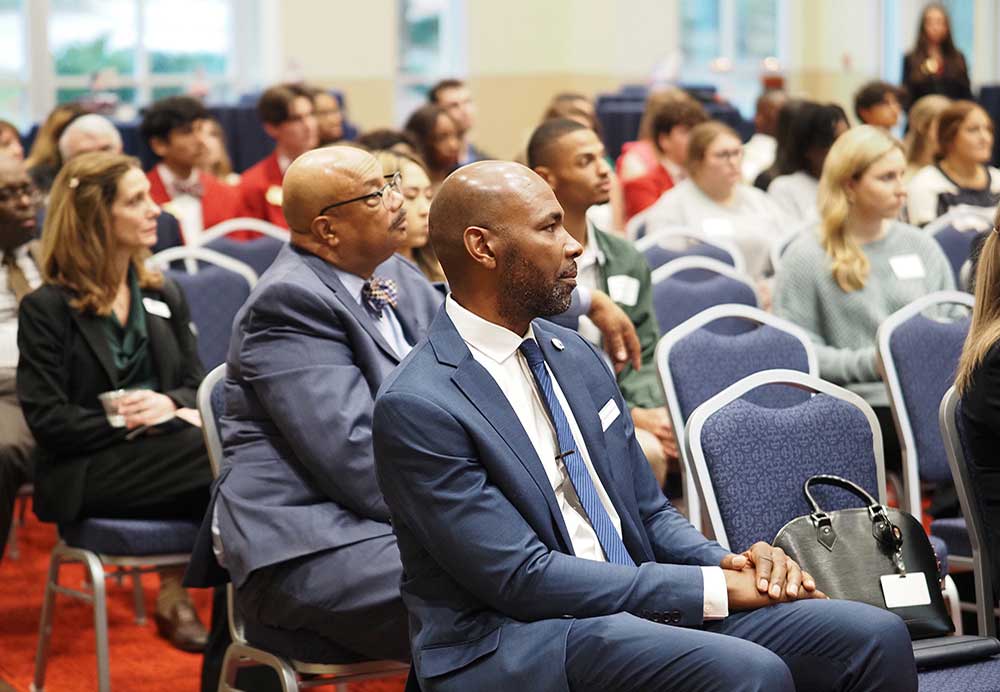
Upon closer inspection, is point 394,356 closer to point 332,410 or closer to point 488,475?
point 332,410

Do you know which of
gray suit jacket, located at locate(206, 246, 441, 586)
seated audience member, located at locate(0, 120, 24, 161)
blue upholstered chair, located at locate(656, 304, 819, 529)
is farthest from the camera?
seated audience member, located at locate(0, 120, 24, 161)

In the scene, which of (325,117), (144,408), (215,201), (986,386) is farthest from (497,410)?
(325,117)

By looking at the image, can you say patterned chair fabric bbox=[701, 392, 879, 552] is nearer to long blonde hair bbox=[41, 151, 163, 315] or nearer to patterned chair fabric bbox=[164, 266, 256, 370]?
long blonde hair bbox=[41, 151, 163, 315]

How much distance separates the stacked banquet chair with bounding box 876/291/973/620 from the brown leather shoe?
1.92m

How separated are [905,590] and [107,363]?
205 centimetres

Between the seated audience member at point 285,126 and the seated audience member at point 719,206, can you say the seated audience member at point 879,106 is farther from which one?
the seated audience member at point 285,126

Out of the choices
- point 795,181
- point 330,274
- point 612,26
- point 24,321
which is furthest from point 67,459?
point 612,26

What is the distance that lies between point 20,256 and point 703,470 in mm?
2458

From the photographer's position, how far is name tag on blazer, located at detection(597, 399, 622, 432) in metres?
2.55

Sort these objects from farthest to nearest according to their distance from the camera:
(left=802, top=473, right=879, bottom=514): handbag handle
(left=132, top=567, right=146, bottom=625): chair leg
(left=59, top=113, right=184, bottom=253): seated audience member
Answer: (left=59, top=113, right=184, bottom=253): seated audience member → (left=132, top=567, right=146, bottom=625): chair leg → (left=802, top=473, right=879, bottom=514): handbag handle

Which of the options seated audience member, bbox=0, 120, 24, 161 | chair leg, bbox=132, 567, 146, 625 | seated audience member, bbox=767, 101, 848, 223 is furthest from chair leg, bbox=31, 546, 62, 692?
seated audience member, bbox=767, 101, 848, 223

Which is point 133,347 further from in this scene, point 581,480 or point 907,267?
point 907,267

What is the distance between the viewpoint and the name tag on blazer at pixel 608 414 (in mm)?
2553

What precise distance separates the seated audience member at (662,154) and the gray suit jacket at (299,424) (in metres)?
4.60
